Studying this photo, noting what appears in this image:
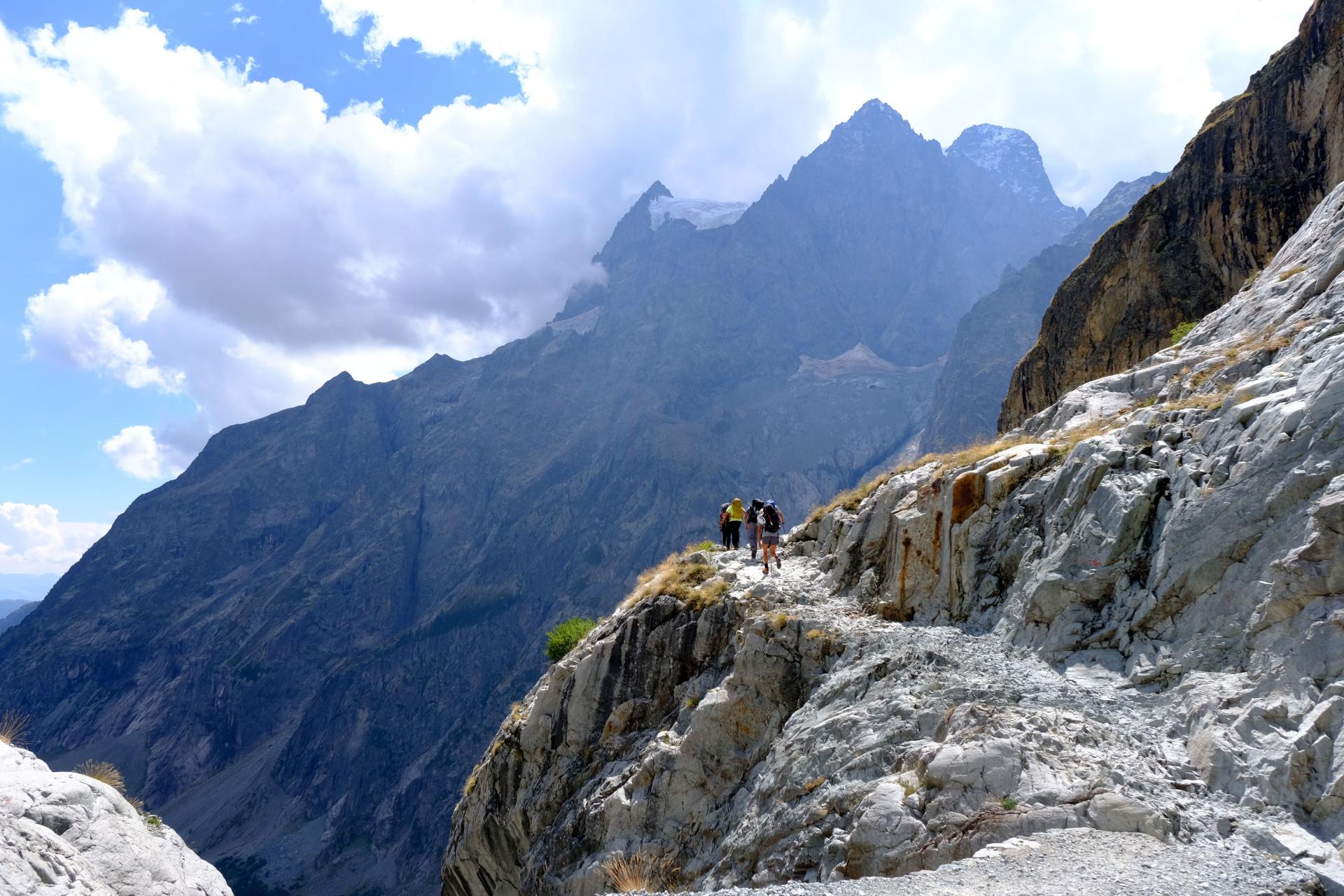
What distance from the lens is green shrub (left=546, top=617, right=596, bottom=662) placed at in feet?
106

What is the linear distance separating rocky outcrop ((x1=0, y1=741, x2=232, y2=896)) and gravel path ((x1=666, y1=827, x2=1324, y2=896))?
8.96 m

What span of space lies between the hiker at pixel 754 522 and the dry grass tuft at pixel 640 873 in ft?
33.2

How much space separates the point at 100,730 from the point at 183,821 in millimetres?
47042

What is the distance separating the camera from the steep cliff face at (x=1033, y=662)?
8.87m

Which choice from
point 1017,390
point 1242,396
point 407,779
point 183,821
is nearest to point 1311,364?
point 1242,396

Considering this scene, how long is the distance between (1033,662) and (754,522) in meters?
11.4

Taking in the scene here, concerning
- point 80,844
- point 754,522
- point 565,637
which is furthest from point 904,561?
point 565,637

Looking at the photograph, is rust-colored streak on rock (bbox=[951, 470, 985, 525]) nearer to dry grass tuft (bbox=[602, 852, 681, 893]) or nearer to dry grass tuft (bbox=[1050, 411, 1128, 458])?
dry grass tuft (bbox=[1050, 411, 1128, 458])

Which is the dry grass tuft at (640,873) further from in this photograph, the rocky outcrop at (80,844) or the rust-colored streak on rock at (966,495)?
the rust-colored streak on rock at (966,495)

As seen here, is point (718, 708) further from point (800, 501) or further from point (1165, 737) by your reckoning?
point (800, 501)

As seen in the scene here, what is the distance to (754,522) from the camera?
23.2 metres

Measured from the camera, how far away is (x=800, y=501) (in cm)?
19762

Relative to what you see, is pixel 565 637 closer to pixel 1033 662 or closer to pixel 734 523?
pixel 734 523

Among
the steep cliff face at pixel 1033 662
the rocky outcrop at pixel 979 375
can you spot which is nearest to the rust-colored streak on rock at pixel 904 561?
the steep cliff face at pixel 1033 662
